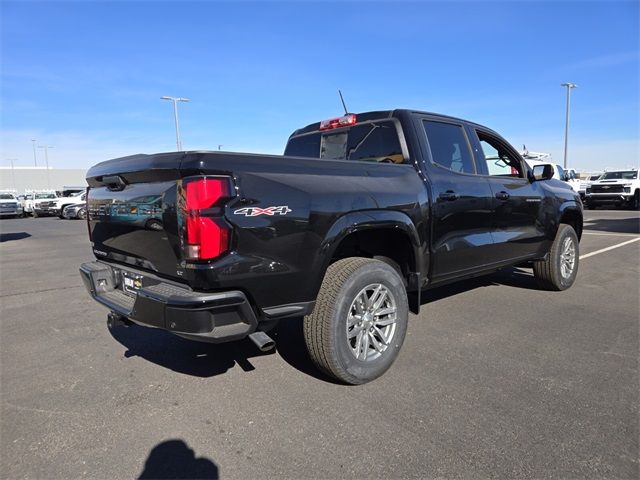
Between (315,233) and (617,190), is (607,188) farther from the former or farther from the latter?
(315,233)

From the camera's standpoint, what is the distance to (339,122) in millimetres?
4574

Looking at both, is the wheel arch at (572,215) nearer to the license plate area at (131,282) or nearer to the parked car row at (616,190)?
the license plate area at (131,282)

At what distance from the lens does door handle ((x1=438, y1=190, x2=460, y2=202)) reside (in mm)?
3976

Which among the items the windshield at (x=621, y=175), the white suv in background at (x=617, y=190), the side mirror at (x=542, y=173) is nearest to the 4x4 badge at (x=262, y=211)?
the side mirror at (x=542, y=173)

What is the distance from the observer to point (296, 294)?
2.99 m

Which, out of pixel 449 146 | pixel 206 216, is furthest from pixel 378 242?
pixel 206 216

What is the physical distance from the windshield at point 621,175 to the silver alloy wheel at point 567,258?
20678mm

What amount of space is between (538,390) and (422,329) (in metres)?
1.43

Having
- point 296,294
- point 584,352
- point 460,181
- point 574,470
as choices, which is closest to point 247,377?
point 296,294

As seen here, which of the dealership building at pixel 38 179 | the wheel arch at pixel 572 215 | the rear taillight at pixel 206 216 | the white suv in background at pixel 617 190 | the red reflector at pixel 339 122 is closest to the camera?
the rear taillight at pixel 206 216

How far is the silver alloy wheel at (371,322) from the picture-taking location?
3343mm

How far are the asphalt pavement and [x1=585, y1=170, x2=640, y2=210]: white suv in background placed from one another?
68.0 ft

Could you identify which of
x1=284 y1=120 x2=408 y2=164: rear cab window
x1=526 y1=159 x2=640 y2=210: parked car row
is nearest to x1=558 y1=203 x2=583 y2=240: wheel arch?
x1=284 y1=120 x2=408 y2=164: rear cab window

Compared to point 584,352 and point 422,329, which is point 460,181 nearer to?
point 422,329
